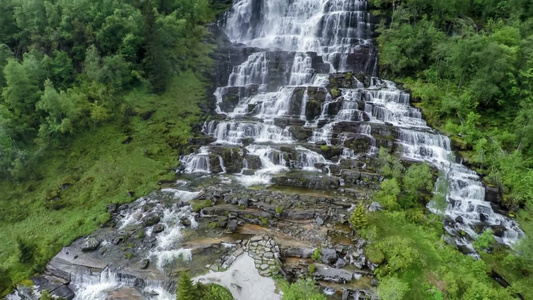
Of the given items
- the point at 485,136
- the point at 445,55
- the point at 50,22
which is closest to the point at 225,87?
the point at 50,22

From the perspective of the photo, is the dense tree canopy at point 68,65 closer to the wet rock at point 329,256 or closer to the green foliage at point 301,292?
the green foliage at point 301,292

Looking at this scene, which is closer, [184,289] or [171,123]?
[184,289]

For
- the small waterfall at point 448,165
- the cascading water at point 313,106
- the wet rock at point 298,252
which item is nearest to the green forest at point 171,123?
the small waterfall at point 448,165

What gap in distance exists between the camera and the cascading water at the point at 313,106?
22109mm

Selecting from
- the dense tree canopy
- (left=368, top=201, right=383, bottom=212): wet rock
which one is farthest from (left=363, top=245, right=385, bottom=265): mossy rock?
the dense tree canopy

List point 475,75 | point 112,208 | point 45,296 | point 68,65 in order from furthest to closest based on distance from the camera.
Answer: point 68,65 → point 475,75 → point 112,208 → point 45,296

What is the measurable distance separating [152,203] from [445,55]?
31.9 m

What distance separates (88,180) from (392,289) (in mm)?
21809

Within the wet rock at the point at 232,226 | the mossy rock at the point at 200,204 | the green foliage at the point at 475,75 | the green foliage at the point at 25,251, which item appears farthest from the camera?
the green foliage at the point at 475,75

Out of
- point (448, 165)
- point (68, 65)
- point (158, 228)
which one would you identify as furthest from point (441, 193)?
point (68, 65)

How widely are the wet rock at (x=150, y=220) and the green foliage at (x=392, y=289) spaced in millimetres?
13620

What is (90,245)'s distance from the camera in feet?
53.6

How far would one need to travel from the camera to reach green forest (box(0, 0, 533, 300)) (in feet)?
46.7

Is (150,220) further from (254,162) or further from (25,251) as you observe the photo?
(254,162)
